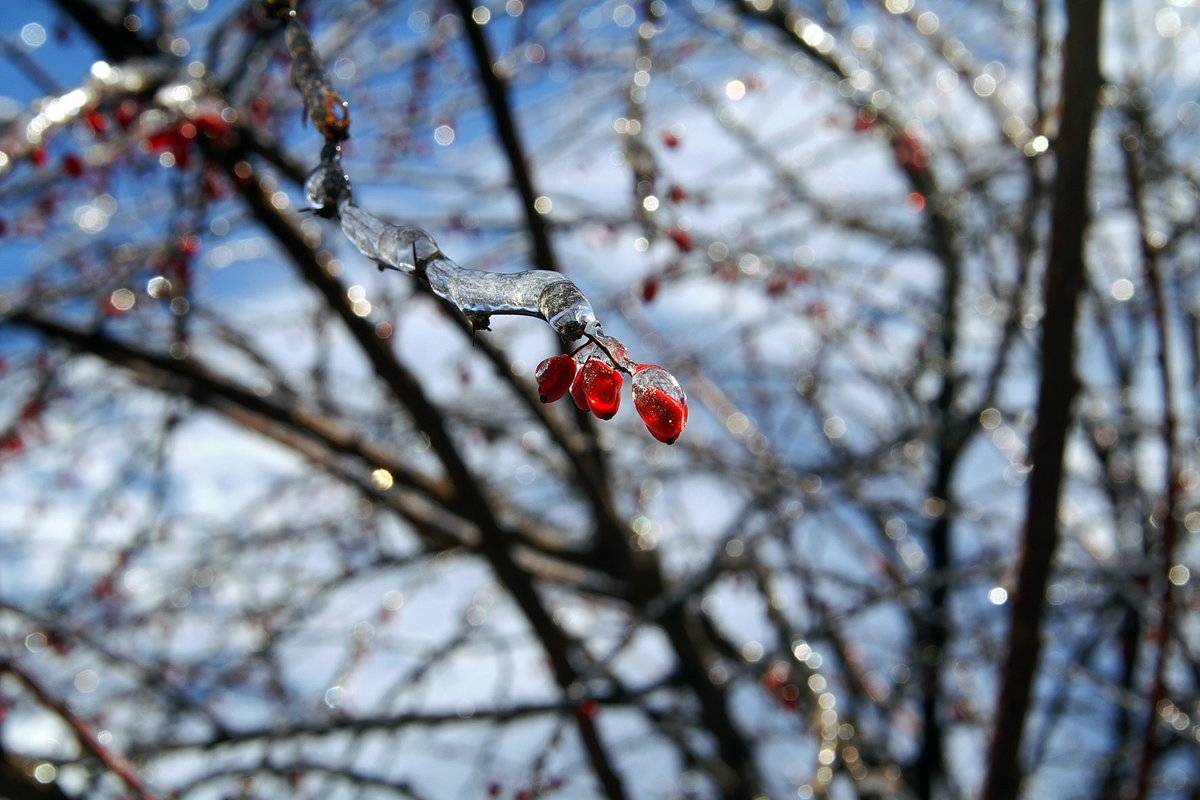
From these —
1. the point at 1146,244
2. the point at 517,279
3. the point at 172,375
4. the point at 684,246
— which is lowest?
the point at 517,279

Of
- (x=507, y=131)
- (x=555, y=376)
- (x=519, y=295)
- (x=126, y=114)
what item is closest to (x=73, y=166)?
(x=126, y=114)

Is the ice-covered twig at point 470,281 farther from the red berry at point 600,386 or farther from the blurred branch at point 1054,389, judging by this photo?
the blurred branch at point 1054,389

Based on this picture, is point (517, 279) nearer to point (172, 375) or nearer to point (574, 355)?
point (574, 355)

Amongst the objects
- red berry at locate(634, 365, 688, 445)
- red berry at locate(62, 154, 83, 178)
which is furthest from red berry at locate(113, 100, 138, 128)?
red berry at locate(634, 365, 688, 445)

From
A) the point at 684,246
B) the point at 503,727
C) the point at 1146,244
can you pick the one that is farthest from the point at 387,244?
the point at 503,727

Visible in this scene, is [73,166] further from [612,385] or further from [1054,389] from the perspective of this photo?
[1054,389]

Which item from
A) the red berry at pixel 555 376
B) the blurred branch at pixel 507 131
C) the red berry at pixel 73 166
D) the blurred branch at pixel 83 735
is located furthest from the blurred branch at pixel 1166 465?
the red berry at pixel 73 166
